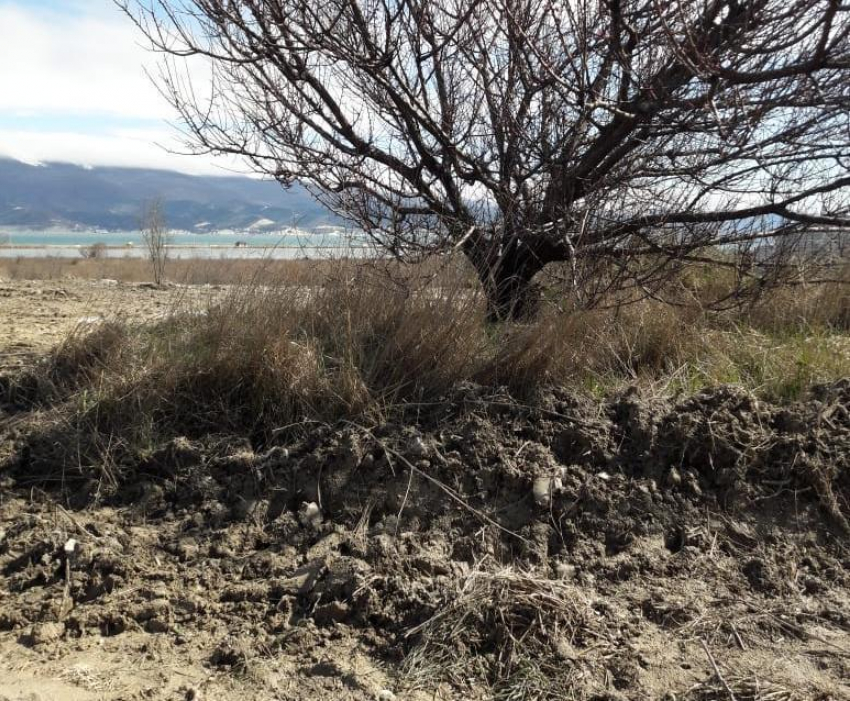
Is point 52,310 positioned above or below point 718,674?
above

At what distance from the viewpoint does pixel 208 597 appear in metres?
2.73

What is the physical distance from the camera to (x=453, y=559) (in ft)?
9.55

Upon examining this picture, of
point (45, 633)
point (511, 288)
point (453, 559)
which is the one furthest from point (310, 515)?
point (511, 288)

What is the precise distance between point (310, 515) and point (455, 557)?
64cm

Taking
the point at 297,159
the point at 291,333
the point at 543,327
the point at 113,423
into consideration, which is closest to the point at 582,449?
the point at 543,327

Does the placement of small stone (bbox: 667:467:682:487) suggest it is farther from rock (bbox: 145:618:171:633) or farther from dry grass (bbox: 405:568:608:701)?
rock (bbox: 145:618:171:633)

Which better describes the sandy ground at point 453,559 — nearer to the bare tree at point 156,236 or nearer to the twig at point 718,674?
the twig at point 718,674

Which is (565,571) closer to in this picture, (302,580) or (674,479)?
(674,479)

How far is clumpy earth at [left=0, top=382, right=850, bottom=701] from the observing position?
2.43 metres

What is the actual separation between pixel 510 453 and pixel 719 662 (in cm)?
117

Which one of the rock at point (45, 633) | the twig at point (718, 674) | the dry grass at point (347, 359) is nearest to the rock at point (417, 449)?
the dry grass at point (347, 359)

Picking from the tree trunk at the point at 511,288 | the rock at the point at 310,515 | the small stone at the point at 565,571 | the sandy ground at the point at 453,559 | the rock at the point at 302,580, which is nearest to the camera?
the sandy ground at the point at 453,559

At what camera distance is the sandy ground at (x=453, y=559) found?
2420 mm

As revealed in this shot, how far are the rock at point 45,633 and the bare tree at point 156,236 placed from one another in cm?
1147
